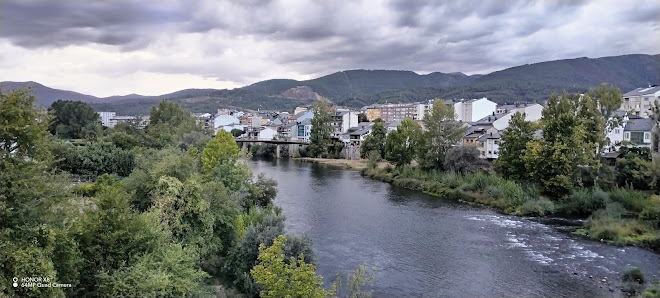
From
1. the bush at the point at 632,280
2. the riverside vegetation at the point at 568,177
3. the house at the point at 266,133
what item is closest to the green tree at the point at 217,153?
the riverside vegetation at the point at 568,177

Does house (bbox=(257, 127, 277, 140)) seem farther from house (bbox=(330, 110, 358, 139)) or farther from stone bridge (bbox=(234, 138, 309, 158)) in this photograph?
house (bbox=(330, 110, 358, 139))

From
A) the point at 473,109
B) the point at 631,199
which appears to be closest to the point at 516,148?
the point at 631,199

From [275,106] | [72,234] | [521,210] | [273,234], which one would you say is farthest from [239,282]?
[275,106]

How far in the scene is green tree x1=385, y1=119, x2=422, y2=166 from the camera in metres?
40.8

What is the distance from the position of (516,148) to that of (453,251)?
1508 cm

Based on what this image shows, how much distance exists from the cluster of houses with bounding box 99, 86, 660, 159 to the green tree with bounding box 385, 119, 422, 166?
295 centimetres

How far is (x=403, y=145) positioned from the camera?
41.1 m

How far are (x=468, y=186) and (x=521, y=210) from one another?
17.4 feet

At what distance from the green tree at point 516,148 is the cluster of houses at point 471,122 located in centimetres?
580

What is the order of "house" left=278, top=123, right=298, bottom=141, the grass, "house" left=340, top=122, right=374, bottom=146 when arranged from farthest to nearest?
"house" left=278, top=123, right=298, bottom=141, "house" left=340, top=122, right=374, bottom=146, the grass

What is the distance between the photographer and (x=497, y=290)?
14.5 meters

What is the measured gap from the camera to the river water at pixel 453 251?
1483 cm

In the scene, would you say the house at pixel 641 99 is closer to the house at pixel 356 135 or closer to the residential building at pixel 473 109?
the residential building at pixel 473 109

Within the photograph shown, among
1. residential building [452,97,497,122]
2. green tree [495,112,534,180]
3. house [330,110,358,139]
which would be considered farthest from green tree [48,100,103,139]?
residential building [452,97,497,122]
